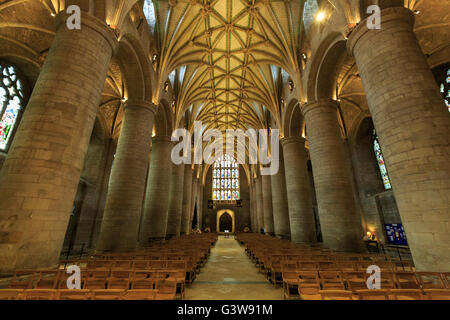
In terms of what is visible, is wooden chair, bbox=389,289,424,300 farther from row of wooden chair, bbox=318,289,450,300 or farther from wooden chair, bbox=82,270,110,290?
wooden chair, bbox=82,270,110,290

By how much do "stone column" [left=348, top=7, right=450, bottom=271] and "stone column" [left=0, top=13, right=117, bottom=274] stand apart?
28.4ft

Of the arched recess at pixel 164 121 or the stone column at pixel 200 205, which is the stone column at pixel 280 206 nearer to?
the arched recess at pixel 164 121

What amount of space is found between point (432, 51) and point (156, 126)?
1818 cm

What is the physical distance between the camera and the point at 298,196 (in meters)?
13.3

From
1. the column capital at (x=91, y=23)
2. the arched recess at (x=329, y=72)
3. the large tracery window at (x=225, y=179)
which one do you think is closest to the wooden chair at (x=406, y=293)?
the column capital at (x=91, y=23)

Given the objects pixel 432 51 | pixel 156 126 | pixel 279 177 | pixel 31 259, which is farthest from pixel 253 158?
pixel 31 259

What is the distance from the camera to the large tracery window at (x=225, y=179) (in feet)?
127

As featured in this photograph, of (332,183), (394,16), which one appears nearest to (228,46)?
(394,16)

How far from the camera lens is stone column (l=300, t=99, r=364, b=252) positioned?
8.55m

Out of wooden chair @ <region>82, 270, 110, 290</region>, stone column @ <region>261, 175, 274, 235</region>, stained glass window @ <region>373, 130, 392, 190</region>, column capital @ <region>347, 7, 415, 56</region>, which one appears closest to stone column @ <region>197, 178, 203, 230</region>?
stone column @ <region>261, 175, 274, 235</region>

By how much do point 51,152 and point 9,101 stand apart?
1071 centimetres

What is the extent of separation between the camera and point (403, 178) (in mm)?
5070

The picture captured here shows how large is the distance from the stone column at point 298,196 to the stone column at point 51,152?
473 inches
